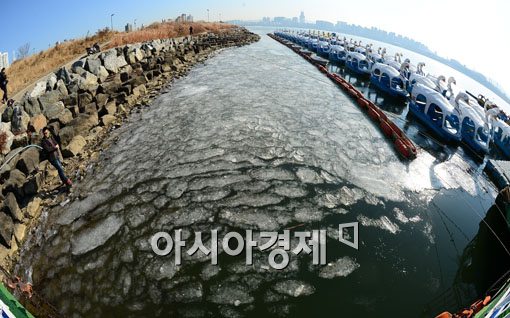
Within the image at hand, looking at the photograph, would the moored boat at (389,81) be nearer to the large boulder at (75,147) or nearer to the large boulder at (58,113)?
the large boulder at (75,147)

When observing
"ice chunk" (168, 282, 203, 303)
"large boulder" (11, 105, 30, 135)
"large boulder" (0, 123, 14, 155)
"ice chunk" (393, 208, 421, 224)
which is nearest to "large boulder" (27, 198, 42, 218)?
"large boulder" (0, 123, 14, 155)

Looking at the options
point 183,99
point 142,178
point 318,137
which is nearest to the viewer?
point 142,178

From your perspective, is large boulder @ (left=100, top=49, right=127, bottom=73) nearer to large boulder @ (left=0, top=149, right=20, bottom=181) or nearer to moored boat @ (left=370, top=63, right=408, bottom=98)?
large boulder @ (left=0, top=149, right=20, bottom=181)

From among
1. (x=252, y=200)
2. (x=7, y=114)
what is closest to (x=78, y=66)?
(x=7, y=114)

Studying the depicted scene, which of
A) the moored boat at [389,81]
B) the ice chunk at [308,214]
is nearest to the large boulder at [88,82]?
the ice chunk at [308,214]

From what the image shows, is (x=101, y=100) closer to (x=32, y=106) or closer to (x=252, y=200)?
(x=32, y=106)

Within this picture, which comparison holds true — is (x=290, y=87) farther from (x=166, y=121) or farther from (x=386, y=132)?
(x=166, y=121)

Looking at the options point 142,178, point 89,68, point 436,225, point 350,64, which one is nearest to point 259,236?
point 142,178
